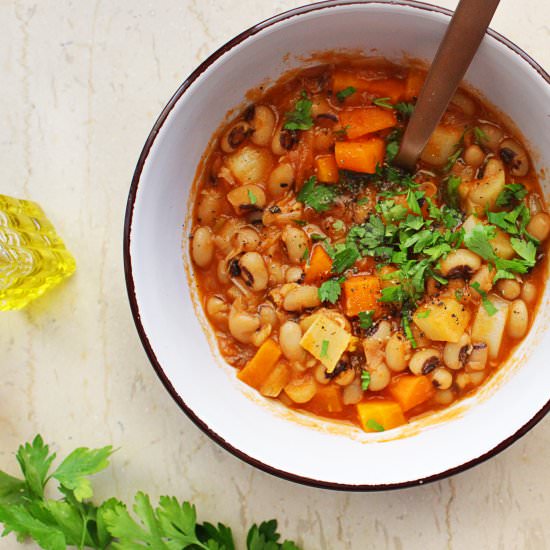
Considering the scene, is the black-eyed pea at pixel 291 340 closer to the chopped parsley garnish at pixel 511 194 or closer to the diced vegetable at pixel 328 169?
the diced vegetable at pixel 328 169

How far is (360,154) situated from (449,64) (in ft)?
1.69

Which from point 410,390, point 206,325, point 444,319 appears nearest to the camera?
point 444,319

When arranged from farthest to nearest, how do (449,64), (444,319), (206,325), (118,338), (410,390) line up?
1. (118,338)
2. (206,325)
3. (410,390)
4. (444,319)
5. (449,64)

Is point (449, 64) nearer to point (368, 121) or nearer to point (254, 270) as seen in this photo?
point (368, 121)

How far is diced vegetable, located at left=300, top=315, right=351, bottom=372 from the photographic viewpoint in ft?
8.84

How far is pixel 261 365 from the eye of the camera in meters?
2.82

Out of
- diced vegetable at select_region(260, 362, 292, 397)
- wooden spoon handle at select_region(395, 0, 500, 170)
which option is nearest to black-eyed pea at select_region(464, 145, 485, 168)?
wooden spoon handle at select_region(395, 0, 500, 170)

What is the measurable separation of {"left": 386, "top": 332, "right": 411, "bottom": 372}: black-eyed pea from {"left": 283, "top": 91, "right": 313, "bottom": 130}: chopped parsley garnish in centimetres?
85

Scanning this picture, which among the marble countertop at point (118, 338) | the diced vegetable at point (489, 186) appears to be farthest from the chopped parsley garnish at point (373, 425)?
the diced vegetable at point (489, 186)

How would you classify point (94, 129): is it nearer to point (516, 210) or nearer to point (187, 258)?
point (187, 258)

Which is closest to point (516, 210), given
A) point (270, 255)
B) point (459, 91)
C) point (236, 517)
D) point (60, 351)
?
point (459, 91)

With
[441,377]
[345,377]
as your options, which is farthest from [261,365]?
[441,377]

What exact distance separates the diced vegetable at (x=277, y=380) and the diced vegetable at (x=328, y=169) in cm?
72

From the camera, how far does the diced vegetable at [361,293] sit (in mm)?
2701
